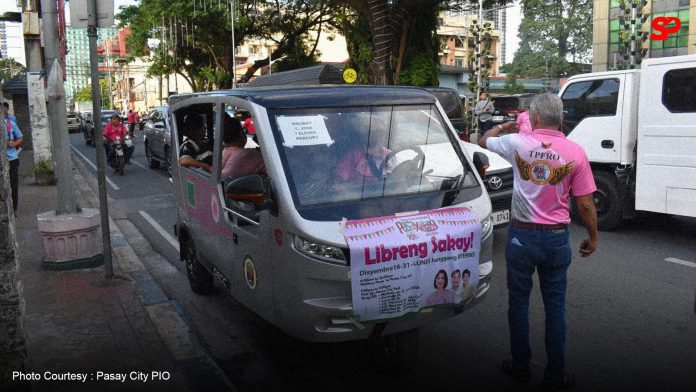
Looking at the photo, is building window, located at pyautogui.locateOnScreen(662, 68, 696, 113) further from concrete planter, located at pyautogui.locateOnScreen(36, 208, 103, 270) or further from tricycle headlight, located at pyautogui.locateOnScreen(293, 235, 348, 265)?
concrete planter, located at pyautogui.locateOnScreen(36, 208, 103, 270)

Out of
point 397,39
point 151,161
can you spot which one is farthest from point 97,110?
point 397,39

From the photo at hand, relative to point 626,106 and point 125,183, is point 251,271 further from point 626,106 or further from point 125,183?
point 125,183

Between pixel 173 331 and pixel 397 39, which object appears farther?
pixel 397 39

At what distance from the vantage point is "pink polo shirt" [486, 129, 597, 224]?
3650 millimetres

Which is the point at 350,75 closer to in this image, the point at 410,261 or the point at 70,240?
the point at 70,240

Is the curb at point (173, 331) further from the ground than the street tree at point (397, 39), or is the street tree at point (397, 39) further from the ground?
the street tree at point (397, 39)

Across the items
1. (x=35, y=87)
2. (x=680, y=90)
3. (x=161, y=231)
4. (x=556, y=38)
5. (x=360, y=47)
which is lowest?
(x=161, y=231)

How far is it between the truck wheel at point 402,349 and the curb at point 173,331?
1047 mm

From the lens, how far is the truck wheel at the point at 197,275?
587 centimetres

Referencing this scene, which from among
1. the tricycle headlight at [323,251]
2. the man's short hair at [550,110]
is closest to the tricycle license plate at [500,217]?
the man's short hair at [550,110]

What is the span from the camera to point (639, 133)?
7.48 metres

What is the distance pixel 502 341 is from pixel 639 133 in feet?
13.7

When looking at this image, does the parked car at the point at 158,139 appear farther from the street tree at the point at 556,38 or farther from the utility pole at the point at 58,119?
the street tree at the point at 556,38

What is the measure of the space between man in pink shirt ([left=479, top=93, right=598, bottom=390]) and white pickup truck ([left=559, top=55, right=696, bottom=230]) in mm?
4013
